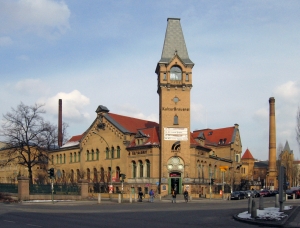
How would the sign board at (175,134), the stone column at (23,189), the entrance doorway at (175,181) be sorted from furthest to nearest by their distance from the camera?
the sign board at (175,134) → the entrance doorway at (175,181) → the stone column at (23,189)

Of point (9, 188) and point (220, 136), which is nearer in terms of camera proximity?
point (9, 188)

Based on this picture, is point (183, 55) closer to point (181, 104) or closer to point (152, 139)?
point (181, 104)

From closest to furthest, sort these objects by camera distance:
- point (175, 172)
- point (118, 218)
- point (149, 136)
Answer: point (118, 218)
point (175, 172)
point (149, 136)

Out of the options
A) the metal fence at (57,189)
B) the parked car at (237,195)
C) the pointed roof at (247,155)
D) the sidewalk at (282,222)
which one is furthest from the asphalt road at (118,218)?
the pointed roof at (247,155)

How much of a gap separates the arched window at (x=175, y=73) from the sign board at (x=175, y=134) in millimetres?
8233

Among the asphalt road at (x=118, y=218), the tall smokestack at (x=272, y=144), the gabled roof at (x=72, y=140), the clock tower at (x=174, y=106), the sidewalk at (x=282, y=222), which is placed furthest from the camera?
the tall smokestack at (x=272, y=144)

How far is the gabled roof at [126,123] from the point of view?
78.5 meters

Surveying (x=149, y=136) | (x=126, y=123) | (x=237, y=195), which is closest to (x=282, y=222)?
(x=237, y=195)

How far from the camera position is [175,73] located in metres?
72.1

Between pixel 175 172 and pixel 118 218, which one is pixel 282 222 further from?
pixel 175 172

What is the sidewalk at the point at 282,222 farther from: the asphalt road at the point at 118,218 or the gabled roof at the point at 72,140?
the gabled roof at the point at 72,140

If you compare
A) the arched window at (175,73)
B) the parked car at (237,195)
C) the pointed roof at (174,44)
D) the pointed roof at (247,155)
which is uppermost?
the pointed roof at (174,44)

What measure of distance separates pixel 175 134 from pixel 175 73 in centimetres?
1003

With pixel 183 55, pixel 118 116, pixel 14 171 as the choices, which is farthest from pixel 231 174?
pixel 14 171
